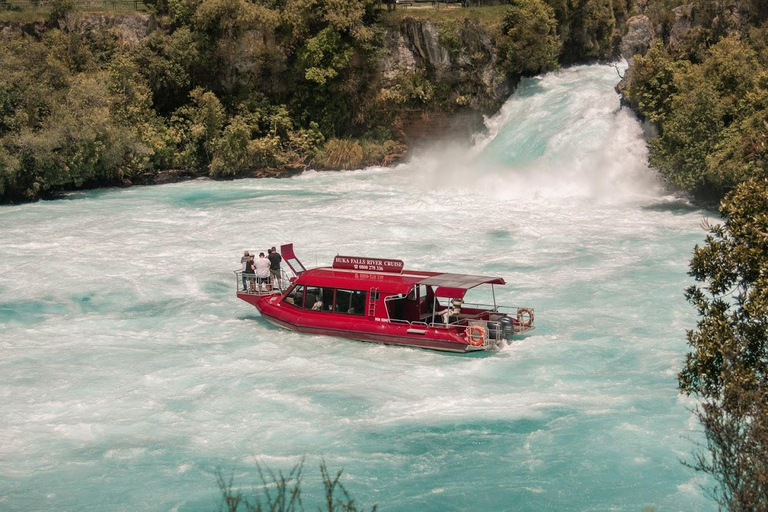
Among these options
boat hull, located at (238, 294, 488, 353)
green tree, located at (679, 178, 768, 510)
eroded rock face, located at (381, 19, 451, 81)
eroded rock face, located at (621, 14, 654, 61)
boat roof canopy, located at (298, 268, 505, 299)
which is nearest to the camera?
green tree, located at (679, 178, 768, 510)

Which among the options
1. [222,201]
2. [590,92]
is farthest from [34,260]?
[590,92]

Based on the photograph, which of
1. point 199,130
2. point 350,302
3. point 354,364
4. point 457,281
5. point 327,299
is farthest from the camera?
point 199,130

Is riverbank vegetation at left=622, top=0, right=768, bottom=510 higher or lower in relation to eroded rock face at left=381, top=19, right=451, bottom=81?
A: lower

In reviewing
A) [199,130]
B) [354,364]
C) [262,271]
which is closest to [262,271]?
[262,271]

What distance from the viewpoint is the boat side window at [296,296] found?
76.9 feet

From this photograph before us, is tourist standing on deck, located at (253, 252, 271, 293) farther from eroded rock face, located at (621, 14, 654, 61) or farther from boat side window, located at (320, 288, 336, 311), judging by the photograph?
eroded rock face, located at (621, 14, 654, 61)

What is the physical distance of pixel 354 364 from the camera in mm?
21125

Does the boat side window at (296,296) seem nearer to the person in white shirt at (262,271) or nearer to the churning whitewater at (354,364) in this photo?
the churning whitewater at (354,364)

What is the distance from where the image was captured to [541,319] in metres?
23.9

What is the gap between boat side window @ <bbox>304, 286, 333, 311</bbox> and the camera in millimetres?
23125

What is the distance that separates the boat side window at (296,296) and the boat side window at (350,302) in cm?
103

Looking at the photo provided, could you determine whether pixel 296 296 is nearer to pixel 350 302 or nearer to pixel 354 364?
pixel 350 302

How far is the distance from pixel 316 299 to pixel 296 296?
588 mm

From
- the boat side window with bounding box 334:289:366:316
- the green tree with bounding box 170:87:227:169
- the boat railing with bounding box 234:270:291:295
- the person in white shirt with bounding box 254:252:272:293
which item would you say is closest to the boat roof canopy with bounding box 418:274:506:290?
the boat side window with bounding box 334:289:366:316
